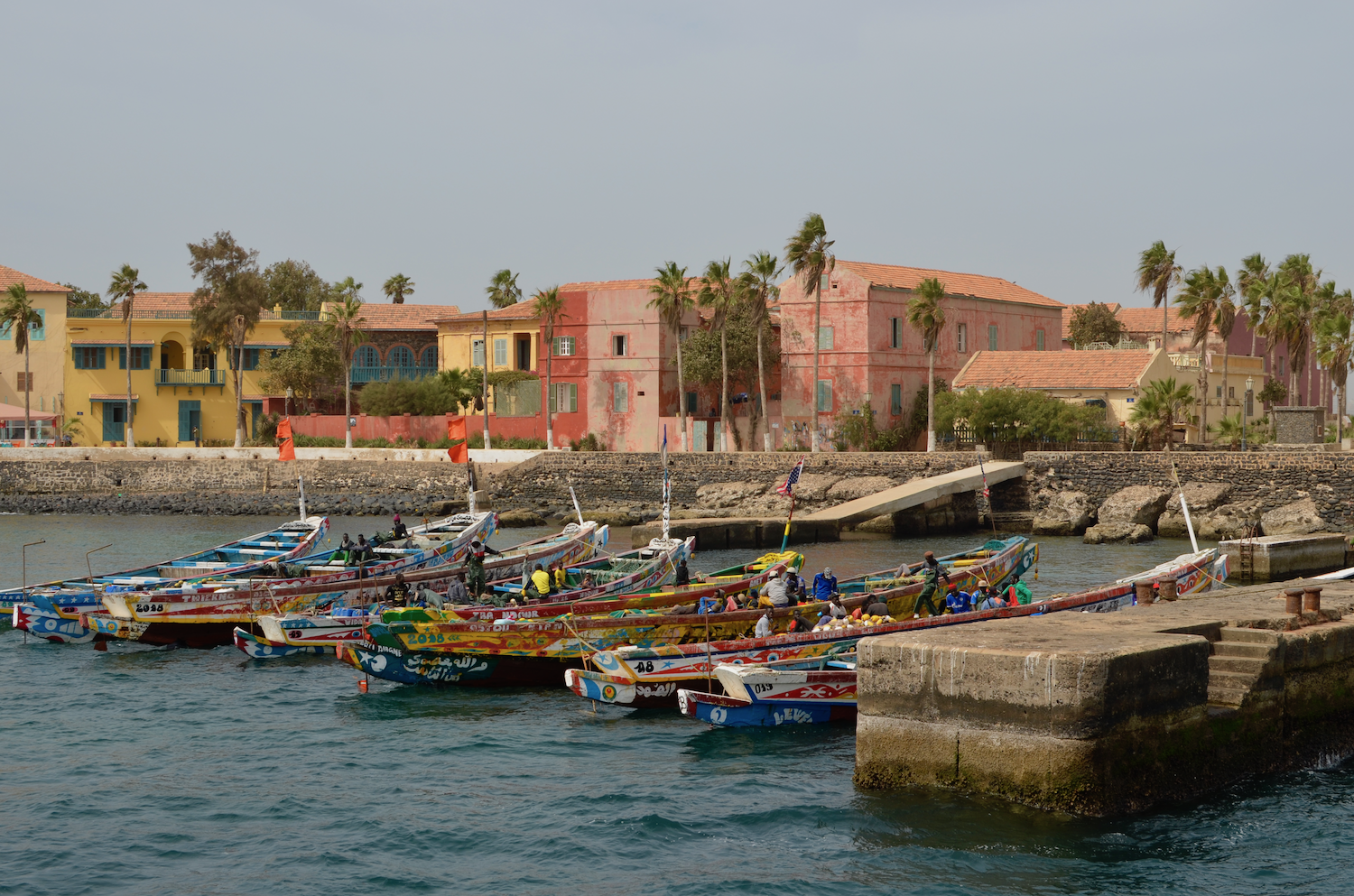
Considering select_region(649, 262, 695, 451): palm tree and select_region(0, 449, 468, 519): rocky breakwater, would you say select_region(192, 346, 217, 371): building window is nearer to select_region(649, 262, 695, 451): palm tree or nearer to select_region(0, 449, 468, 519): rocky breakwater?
select_region(0, 449, 468, 519): rocky breakwater

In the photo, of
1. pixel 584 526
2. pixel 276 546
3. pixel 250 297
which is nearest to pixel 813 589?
pixel 584 526

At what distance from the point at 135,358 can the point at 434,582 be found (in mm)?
58880

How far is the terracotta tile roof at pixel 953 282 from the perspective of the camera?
2539 inches

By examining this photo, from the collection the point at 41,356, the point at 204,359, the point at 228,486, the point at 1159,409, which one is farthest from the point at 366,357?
the point at 1159,409

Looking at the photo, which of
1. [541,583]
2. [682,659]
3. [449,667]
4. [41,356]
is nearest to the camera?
[682,659]

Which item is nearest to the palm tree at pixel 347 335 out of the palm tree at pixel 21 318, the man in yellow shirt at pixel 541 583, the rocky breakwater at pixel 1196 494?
the palm tree at pixel 21 318

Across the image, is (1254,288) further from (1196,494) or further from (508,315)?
(508,315)

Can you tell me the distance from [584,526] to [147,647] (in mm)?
12858

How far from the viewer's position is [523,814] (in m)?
17.3

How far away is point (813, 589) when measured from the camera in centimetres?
2575

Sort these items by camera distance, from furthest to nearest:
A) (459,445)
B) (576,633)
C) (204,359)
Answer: (204,359)
(459,445)
(576,633)

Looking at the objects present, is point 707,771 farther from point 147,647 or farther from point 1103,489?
point 1103,489

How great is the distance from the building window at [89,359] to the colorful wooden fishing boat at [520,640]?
213ft

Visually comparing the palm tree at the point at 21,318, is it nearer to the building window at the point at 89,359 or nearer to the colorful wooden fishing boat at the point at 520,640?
the building window at the point at 89,359
